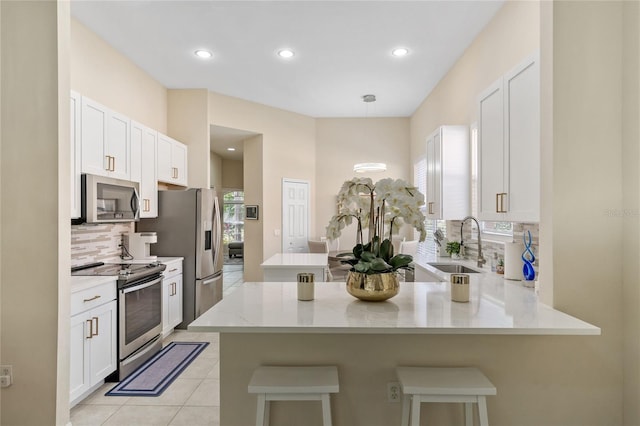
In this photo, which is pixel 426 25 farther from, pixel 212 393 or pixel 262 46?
pixel 212 393

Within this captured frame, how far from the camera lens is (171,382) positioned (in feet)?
9.06

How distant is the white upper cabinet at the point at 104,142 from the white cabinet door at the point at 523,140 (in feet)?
10.5

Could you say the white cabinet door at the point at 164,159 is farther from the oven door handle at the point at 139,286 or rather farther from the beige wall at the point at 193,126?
the oven door handle at the point at 139,286

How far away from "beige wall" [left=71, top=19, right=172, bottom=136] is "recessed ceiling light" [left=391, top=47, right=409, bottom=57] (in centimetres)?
317

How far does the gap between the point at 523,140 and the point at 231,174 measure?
7791 mm

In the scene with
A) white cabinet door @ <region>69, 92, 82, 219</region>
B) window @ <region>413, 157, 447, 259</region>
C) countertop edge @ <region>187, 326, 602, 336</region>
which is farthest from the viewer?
window @ <region>413, 157, 447, 259</region>

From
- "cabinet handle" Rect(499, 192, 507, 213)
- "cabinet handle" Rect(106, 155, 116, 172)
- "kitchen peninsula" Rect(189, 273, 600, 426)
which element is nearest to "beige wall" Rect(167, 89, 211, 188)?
"cabinet handle" Rect(106, 155, 116, 172)

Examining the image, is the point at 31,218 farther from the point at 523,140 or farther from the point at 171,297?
the point at 523,140

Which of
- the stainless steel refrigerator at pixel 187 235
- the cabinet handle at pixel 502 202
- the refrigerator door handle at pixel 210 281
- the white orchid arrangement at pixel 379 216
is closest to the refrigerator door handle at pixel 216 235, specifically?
the refrigerator door handle at pixel 210 281

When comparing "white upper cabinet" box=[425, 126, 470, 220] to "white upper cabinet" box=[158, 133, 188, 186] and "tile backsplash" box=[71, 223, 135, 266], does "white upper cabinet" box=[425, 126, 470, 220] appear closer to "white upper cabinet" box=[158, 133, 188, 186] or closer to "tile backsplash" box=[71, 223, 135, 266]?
"white upper cabinet" box=[158, 133, 188, 186]

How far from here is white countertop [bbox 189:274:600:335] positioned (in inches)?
52.2

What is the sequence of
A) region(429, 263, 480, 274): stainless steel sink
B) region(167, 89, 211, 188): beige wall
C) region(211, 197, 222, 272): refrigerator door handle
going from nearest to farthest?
region(429, 263, 480, 274): stainless steel sink < region(211, 197, 222, 272): refrigerator door handle < region(167, 89, 211, 188): beige wall

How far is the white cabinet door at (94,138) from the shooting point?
2.75m

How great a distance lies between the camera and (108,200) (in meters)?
3.01
